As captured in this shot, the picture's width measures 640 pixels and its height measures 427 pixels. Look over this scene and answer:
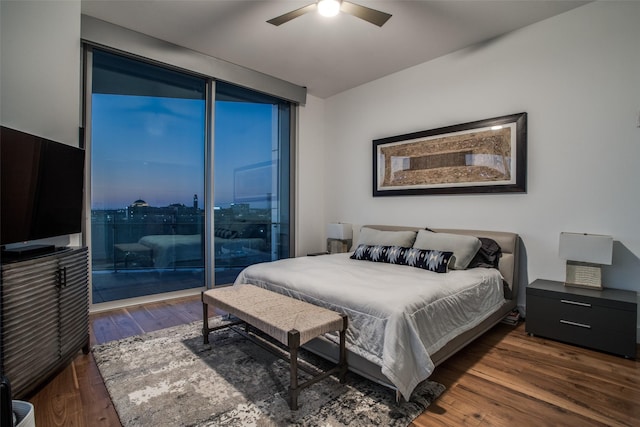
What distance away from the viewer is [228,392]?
198 centimetres

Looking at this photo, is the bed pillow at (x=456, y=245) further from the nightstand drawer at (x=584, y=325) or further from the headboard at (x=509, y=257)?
the nightstand drawer at (x=584, y=325)

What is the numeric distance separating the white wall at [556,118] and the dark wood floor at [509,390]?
93cm

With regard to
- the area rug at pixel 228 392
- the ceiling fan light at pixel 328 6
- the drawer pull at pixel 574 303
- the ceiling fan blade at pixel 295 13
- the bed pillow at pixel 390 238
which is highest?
the ceiling fan blade at pixel 295 13

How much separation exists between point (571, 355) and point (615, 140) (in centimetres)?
189

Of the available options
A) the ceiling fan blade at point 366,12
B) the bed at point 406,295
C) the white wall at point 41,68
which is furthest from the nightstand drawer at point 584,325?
the white wall at point 41,68

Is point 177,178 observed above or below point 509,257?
above

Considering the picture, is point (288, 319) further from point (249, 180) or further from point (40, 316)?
point (249, 180)

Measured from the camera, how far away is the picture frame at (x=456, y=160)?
3.36 metres

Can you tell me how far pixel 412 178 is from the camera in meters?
4.20

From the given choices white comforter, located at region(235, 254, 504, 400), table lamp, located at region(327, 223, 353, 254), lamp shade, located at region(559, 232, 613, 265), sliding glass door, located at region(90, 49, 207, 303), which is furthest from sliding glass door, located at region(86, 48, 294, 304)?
lamp shade, located at region(559, 232, 613, 265)

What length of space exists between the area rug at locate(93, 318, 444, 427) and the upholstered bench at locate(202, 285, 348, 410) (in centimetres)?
12

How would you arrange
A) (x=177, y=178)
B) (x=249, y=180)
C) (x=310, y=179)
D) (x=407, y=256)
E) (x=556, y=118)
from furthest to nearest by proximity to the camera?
(x=310, y=179), (x=249, y=180), (x=177, y=178), (x=407, y=256), (x=556, y=118)

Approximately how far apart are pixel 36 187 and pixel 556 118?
4.34 meters

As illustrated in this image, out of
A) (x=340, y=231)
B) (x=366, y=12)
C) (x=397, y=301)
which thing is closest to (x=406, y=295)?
(x=397, y=301)
